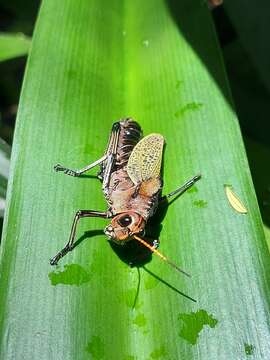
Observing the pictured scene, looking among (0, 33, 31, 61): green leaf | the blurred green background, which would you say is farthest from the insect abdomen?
(0, 33, 31, 61): green leaf

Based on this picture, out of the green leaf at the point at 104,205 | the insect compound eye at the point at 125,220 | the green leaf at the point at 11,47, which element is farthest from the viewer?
the green leaf at the point at 11,47

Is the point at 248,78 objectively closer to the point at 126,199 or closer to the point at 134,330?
the point at 126,199

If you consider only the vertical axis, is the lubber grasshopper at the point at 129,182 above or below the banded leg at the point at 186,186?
above

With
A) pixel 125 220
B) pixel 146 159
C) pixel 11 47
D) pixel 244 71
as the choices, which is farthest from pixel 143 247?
pixel 244 71

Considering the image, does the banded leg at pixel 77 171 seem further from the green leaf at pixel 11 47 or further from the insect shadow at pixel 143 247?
the green leaf at pixel 11 47

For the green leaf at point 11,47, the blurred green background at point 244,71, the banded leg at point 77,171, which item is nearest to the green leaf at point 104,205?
the banded leg at point 77,171

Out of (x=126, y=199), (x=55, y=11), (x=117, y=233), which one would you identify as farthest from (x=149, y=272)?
(x=55, y=11)

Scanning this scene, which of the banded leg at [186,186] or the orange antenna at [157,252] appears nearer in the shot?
the orange antenna at [157,252]

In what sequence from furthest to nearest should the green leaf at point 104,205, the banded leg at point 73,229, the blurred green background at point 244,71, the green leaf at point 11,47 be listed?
1. the green leaf at point 11,47
2. the blurred green background at point 244,71
3. the banded leg at point 73,229
4. the green leaf at point 104,205
